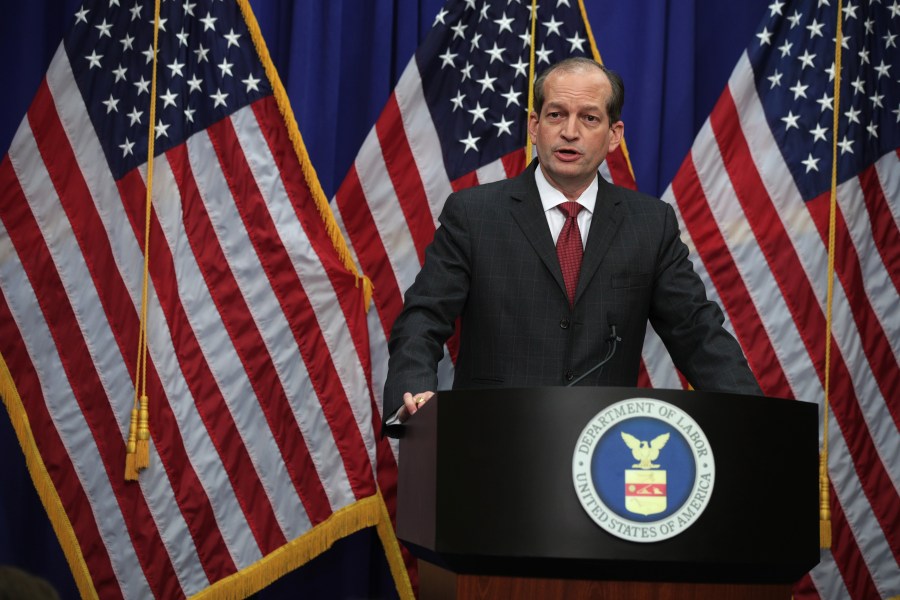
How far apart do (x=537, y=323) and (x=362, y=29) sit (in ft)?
6.04

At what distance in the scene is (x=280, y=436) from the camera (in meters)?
3.81

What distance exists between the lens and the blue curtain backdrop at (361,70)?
406cm

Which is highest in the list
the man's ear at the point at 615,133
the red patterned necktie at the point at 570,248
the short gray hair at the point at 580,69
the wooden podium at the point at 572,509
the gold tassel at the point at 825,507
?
the short gray hair at the point at 580,69

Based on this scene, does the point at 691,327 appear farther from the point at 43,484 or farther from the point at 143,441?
the point at 43,484

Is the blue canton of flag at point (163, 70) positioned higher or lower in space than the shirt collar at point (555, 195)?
higher

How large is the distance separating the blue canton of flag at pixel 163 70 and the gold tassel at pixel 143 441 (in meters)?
0.87

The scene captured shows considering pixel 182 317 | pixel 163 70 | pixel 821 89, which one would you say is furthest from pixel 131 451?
pixel 821 89

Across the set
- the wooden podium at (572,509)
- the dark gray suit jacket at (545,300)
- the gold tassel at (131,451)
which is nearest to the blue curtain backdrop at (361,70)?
the gold tassel at (131,451)

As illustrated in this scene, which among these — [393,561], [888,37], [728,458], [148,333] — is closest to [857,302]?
[888,37]

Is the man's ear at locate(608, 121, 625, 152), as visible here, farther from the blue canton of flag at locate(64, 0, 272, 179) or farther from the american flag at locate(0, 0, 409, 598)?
the blue canton of flag at locate(64, 0, 272, 179)

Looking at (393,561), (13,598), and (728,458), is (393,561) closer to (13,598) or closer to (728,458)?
(728,458)

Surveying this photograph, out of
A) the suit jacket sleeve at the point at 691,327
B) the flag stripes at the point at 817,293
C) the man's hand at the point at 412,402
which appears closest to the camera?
the man's hand at the point at 412,402

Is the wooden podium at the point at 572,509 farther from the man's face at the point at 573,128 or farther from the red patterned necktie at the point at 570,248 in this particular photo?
the man's face at the point at 573,128

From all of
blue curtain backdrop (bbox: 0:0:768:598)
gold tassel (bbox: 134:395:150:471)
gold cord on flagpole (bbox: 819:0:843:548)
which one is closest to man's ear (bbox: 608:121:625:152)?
blue curtain backdrop (bbox: 0:0:768:598)
